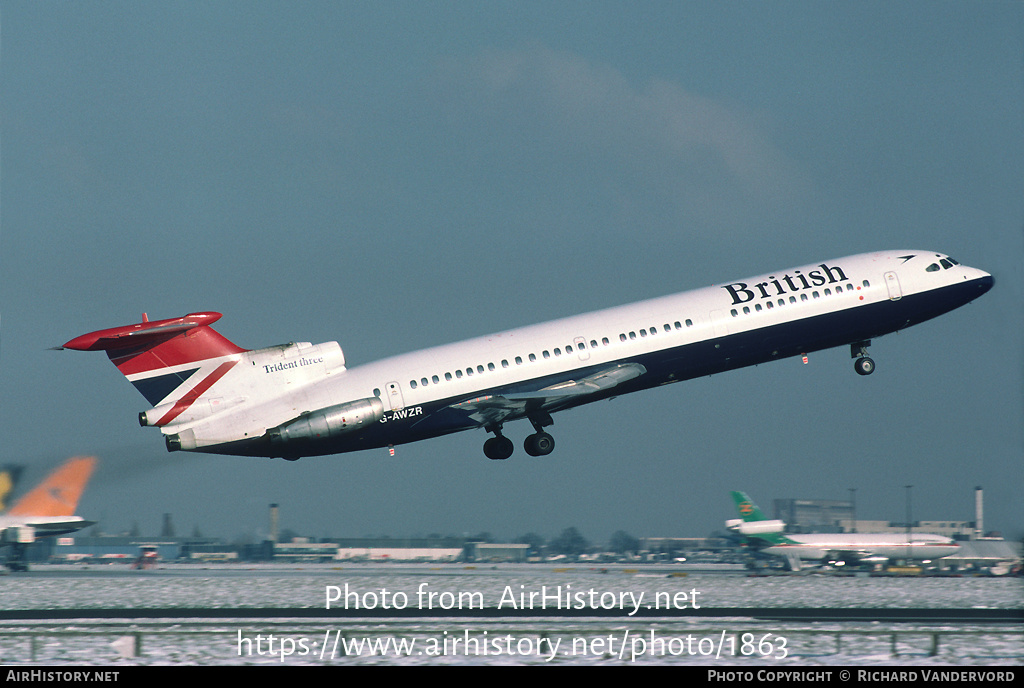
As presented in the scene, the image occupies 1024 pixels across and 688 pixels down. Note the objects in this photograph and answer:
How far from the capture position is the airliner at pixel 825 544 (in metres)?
67.8

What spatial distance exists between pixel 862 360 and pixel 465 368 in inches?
694

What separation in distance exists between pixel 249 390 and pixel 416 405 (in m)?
6.11

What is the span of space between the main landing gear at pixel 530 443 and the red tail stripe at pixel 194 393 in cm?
1011

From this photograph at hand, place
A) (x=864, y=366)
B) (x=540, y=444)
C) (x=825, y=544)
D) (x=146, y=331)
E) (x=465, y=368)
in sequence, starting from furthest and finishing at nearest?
(x=825, y=544) < (x=864, y=366) < (x=540, y=444) < (x=465, y=368) < (x=146, y=331)

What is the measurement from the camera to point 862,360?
153 ft

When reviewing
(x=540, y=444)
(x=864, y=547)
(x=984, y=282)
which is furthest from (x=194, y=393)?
(x=864, y=547)

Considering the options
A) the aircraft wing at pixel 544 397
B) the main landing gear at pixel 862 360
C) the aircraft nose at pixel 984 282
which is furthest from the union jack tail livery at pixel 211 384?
the aircraft nose at pixel 984 282

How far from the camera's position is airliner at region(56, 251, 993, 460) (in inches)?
1544

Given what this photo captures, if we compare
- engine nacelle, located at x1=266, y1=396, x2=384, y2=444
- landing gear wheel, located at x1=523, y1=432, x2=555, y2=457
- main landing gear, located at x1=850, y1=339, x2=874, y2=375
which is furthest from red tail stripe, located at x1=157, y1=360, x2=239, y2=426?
main landing gear, located at x1=850, y1=339, x2=874, y2=375

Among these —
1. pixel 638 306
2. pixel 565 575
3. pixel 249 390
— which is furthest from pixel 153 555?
pixel 638 306

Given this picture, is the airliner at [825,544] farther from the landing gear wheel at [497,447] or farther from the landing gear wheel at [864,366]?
the landing gear wheel at [497,447]

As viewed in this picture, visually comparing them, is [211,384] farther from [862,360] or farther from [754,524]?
[754,524]

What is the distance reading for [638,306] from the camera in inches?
1667

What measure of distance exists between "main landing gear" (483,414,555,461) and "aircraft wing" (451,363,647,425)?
1.35 metres
